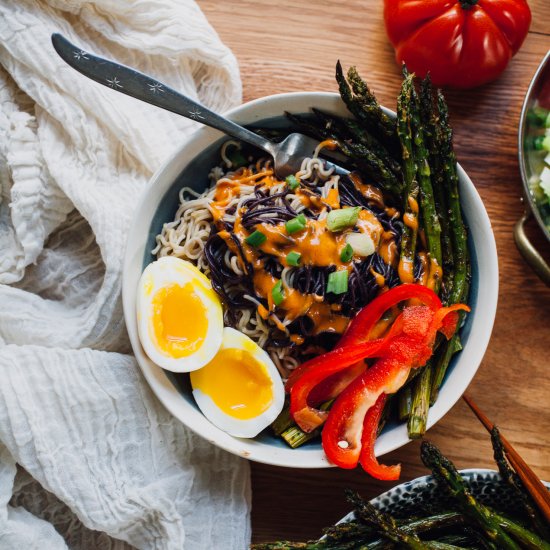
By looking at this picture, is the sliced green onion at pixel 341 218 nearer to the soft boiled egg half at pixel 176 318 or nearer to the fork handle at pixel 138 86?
the fork handle at pixel 138 86

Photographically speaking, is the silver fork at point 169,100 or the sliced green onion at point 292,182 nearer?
the silver fork at point 169,100

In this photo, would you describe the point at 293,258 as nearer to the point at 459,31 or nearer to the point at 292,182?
the point at 292,182

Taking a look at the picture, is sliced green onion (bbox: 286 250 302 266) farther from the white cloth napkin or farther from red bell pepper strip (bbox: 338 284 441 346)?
the white cloth napkin

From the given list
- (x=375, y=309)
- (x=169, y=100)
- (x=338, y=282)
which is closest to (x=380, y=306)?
(x=375, y=309)

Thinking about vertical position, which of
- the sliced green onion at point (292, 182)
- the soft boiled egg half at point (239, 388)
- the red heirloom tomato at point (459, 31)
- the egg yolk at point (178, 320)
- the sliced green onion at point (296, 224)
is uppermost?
the red heirloom tomato at point (459, 31)

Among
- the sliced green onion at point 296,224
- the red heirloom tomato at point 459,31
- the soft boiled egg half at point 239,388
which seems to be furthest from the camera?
the red heirloom tomato at point 459,31

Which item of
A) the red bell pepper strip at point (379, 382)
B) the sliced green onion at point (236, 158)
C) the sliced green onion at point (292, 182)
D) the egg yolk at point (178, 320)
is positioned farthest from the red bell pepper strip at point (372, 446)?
the sliced green onion at point (236, 158)

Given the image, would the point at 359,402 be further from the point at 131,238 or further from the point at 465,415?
the point at 131,238
